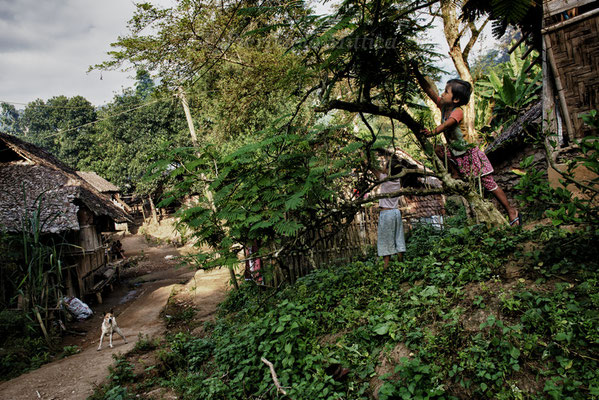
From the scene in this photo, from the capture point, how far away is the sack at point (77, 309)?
35.5 feet

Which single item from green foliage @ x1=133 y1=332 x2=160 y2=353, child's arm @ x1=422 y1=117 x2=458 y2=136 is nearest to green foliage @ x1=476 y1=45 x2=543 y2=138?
child's arm @ x1=422 y1=117 x2=458 y2=136

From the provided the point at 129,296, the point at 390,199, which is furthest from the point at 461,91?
the point at 129,296

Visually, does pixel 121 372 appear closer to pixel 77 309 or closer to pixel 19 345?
pixel 19 345

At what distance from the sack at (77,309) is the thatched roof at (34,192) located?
2624 mm

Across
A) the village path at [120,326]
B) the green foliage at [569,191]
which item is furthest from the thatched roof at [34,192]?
the green foliage at [569,191]

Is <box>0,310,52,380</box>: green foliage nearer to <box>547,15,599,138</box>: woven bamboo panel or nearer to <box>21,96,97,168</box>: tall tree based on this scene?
<box>547,15,599,138</box>: woven bamboo panel

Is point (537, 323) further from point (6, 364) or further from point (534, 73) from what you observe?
point (534, 73)

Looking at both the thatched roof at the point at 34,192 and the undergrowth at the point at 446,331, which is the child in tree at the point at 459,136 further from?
the thatched roof at the point at 34,192

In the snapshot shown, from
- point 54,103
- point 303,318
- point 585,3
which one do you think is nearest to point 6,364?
point 303,318

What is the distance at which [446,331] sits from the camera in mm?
2816

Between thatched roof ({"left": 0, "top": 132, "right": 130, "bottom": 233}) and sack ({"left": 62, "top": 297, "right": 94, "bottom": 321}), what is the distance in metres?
2.62

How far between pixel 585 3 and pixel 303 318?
4522mm

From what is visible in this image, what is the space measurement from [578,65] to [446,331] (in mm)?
3131

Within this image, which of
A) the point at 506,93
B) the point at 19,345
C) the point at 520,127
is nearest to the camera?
the point at 520,127
